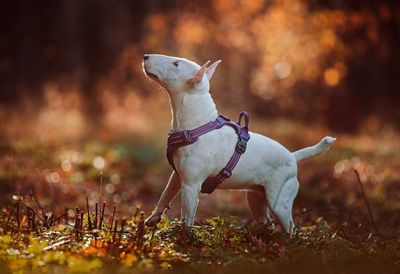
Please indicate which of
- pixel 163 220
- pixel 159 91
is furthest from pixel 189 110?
pixel 159 91

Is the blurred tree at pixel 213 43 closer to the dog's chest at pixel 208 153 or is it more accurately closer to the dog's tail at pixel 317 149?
the dog's tail at pixel 317 149

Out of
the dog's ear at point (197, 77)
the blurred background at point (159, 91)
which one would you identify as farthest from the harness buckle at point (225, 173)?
the blurred background at point (159, 91)

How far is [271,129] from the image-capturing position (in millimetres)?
23125

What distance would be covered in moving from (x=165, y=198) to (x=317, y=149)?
5.32ft

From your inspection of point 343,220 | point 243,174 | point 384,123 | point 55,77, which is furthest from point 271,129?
point 243,174

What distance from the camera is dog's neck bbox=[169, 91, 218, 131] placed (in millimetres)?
6574

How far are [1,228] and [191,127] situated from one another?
6.71ft

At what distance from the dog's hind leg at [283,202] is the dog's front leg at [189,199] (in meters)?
0.87

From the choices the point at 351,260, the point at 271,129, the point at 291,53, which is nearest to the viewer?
the point at 351,260

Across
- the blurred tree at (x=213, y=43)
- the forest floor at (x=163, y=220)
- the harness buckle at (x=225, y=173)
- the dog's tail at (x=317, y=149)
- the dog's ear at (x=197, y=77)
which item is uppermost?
the blurred tree at (x=213, y=43)

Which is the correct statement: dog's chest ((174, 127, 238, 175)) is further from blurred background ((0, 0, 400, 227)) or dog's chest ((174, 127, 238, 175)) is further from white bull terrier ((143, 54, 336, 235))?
blurred background ((0, 0, 400, 227))

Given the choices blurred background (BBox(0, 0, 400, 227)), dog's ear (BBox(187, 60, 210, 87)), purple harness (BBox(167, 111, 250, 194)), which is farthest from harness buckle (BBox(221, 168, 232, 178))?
blurred background (BBox(0, 0, 400, 227))

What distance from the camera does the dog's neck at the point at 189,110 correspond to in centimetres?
657

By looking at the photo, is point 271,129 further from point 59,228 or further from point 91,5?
point 59,228
